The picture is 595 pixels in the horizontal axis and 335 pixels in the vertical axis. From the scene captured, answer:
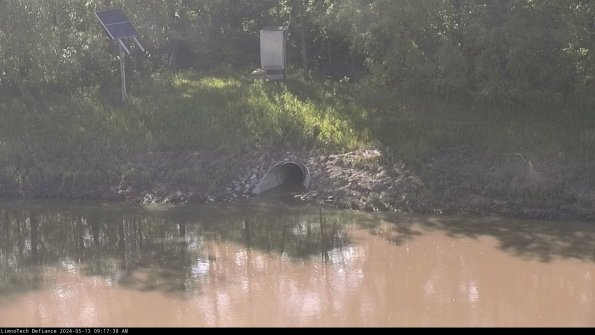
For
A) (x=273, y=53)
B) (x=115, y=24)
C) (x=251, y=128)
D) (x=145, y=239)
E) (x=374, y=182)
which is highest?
(x=115, y=24)

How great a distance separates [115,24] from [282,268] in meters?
8.61

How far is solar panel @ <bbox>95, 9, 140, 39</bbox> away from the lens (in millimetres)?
17266

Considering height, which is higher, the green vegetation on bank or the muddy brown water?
the green vegetation on bank

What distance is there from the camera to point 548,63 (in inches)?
607

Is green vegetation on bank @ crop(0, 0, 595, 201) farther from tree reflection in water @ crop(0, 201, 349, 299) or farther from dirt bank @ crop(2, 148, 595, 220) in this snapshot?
tree reflection in water @ crop(0, 201, 349, 299)

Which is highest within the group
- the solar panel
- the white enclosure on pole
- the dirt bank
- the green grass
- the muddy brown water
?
the solar panel

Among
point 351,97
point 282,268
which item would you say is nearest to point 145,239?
point 282,268

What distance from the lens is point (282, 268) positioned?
448 inches

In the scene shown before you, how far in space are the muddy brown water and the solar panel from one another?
4.32 m

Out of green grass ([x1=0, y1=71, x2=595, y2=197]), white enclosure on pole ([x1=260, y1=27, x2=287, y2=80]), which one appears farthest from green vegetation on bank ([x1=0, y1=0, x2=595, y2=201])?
white enclosure on pole ([x1=260, y1=27, x2=287, y2=80])

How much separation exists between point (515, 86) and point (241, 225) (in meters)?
6.05

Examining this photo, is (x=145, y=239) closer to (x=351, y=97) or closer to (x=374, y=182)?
(x=374, y=182)

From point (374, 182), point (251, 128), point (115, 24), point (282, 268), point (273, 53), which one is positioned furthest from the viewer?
point (273, 53)

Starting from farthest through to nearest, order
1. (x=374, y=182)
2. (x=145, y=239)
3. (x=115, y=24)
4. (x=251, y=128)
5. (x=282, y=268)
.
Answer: (x=115, y=24), (x=251, y=128), (x=374, y=182), (x=145, y=239), (x=282, y=268)
